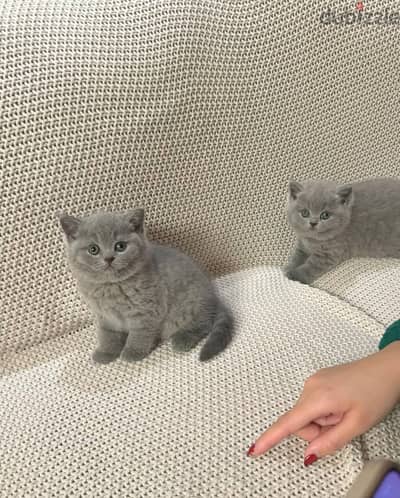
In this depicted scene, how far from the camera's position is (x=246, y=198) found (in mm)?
1238

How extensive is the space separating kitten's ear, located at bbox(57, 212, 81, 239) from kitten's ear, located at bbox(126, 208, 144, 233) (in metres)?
0.10

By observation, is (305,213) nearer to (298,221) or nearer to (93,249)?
(298,221)

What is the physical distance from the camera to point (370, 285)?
1.10 m

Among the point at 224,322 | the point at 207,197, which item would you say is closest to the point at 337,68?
the point at 207,197

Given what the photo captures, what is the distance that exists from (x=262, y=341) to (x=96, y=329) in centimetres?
37

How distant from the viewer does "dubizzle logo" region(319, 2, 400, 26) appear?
1225 millimetres

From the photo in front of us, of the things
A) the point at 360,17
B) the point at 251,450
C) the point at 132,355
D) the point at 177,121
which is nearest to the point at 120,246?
the point at 132,355

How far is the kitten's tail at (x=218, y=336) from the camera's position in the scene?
942 millimetres

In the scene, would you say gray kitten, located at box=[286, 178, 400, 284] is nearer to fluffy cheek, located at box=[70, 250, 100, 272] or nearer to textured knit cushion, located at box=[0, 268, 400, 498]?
textured knit cushion, located at box=[0, 268, 400, 498]

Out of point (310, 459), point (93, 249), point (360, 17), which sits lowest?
point (310, 459)

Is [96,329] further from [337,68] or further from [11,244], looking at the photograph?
[337,68]

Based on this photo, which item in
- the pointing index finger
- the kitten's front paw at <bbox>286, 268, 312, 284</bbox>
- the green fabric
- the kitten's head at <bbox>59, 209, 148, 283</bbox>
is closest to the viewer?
the pointing index finger

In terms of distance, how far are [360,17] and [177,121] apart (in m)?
0.57

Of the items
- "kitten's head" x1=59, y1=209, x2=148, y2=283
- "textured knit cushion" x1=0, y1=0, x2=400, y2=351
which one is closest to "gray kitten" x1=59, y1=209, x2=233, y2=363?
"kitten's head" x1=59, y1=209, x2=148, y2=283
